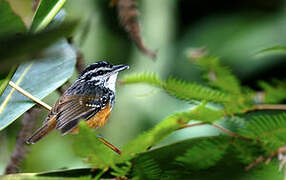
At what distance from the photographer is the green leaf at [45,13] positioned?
1352 millimetres

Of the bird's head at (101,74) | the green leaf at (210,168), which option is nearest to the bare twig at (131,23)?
the bird's head at (101,74)

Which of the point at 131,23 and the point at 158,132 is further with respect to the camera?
the point at 131,23

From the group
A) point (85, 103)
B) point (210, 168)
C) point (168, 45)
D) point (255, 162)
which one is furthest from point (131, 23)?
point (168, 45)

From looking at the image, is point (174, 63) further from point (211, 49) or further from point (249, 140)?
point (249, 140)

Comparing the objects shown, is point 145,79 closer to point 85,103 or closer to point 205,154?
point 205,154

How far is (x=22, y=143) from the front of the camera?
5.22 ft

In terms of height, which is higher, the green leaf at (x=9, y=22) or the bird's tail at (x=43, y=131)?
the green leaf at (x=9, y=22)

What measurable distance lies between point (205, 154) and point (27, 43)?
0.52 metres

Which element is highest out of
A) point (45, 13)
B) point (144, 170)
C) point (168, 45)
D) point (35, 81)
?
point (45, 13)

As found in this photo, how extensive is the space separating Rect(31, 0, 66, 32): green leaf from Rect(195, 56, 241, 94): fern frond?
445 mm

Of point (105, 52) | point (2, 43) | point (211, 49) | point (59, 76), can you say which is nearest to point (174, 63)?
point (211, 49)

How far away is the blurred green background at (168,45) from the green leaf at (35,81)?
1.53 m

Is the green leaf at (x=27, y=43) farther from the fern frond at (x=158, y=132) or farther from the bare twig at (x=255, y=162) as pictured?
the bare twig at (x=255, y=162)

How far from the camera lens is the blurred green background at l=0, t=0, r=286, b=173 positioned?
3.39 metres
